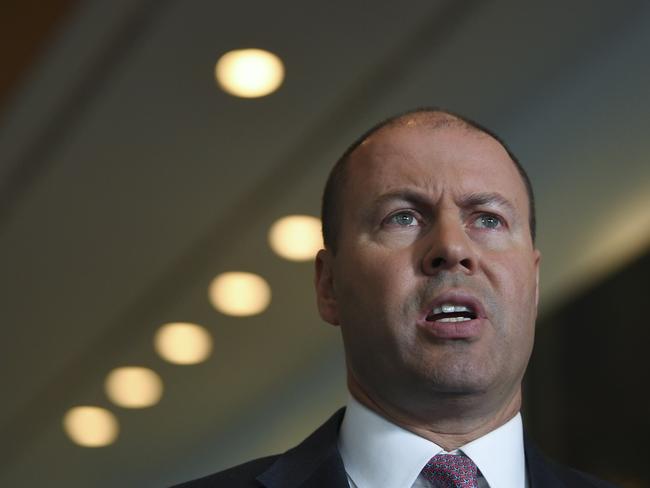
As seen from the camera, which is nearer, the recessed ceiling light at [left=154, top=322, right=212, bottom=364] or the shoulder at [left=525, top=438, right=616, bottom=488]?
the shoulder at [left=525, top=438, right=616, bottom=488]

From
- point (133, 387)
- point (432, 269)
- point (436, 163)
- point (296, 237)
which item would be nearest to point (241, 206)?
point (296, 237)

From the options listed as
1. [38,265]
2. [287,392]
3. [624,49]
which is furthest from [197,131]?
[287,392]

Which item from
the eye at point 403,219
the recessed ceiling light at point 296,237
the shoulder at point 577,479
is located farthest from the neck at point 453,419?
the recessed ceiling light at point 296,237

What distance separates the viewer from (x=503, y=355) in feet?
5.01

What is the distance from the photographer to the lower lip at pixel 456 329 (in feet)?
4.92

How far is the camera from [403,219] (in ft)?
5.27

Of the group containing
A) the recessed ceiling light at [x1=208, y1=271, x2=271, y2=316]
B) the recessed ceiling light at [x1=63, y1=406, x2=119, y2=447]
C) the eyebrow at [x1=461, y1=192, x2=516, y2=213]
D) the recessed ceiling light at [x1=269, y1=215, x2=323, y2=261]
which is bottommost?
the eyebrow at [x1=461, y1=192, x2=516, y2=213]

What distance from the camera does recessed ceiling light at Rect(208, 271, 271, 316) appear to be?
3441 millimetres

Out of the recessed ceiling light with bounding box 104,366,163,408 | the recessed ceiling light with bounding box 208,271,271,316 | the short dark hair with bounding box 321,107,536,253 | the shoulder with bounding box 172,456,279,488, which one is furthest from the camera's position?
the recessed ceiling light with bounding box 104,366,163,408

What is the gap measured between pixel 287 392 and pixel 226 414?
0.19 meters

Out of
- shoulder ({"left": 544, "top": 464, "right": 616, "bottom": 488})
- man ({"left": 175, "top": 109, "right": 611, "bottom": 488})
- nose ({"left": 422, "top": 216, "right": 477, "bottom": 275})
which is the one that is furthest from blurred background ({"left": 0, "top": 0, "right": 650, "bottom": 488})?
shoulder ({"left": 544, "top": 464, "right": 616, "bottom": 488})

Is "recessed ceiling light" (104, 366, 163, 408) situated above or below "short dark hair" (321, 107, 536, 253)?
above

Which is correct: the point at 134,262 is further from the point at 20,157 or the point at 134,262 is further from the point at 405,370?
the point at 405,370

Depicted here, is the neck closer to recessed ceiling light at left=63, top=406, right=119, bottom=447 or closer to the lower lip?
the lower lip
